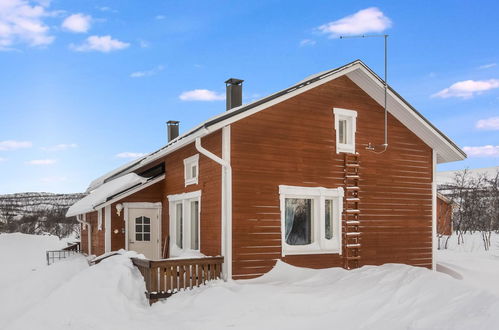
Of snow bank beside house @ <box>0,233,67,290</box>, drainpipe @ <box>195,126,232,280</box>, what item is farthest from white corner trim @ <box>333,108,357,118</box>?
snow bank beside house @ <box>0,233,67,290</box>

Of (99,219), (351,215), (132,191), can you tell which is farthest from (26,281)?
(351,215)

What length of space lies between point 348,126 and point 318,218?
8.88ft

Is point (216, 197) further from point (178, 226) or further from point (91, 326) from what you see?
point (91, 326)

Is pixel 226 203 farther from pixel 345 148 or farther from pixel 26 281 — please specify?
pixel 26 281

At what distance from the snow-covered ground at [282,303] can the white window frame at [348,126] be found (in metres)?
3.20

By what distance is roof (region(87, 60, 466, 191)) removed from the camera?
11.9 metres

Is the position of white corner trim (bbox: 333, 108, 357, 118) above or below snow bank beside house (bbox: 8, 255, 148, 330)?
above

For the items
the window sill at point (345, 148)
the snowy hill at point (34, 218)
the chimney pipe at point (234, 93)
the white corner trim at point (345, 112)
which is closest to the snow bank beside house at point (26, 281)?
the chimney pipe at point (234, 93)

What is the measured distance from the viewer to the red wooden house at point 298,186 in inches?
471

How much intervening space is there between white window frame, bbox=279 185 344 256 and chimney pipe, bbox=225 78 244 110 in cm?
434

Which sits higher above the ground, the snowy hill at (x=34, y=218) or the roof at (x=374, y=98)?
the roof at (x=374, y=98)

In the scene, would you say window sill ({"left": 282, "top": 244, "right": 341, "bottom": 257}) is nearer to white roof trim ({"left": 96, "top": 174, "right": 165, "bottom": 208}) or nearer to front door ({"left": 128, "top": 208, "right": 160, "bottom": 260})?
front door ({"left": 128, "top": 208, "right": 160, "bottom": 260})

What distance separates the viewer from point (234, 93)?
15750 millimetres

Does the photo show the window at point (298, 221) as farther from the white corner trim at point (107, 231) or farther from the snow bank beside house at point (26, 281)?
the snow bank beside house at point (26, 281)
